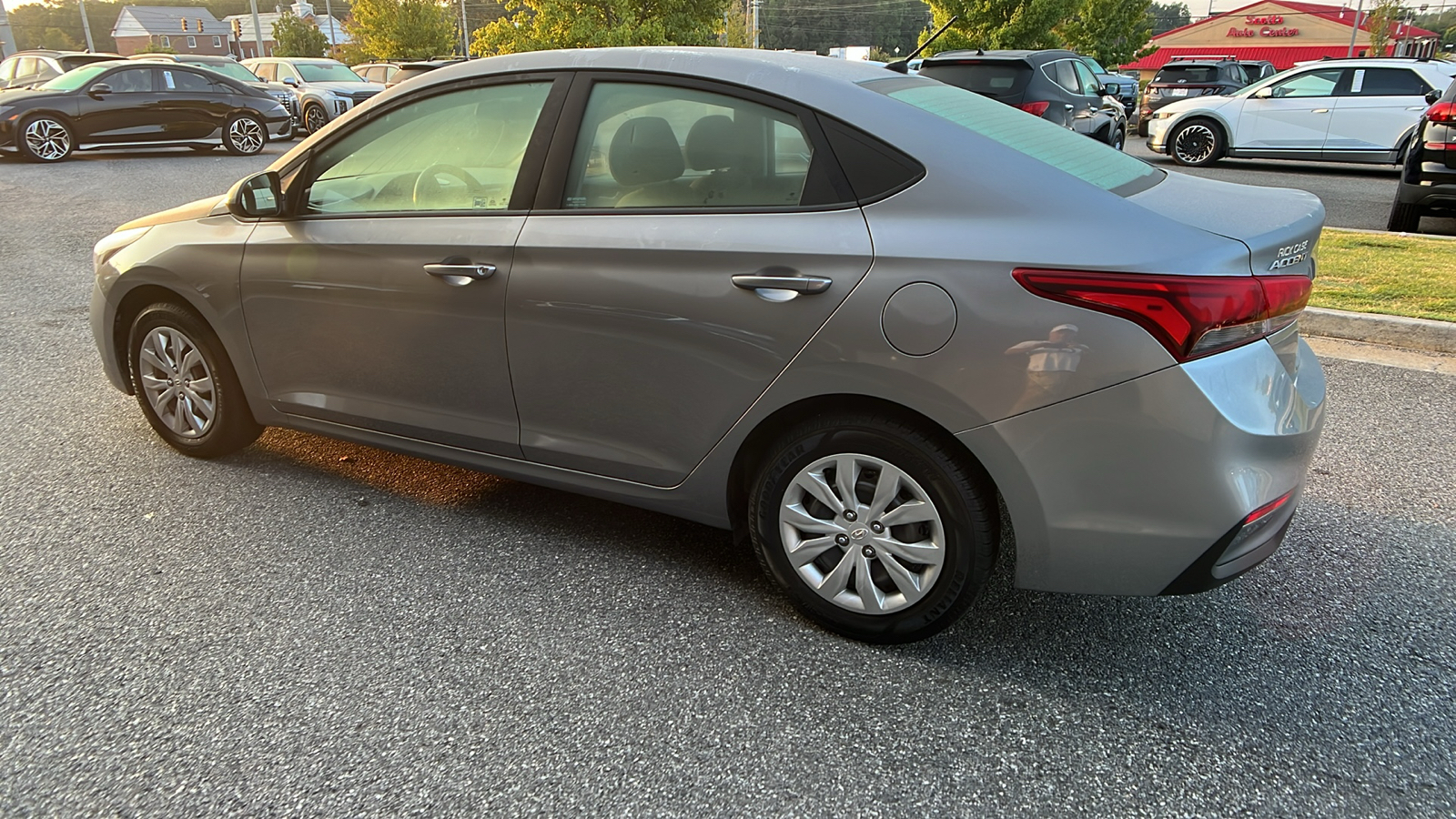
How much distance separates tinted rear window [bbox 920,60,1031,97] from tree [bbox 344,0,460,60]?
2939cm

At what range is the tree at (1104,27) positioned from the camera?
31344mm

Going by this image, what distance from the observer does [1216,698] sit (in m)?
2.63

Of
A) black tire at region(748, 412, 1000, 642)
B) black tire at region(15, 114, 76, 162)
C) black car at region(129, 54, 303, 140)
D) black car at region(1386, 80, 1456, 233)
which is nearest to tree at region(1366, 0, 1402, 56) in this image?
black car at region(1386, 80, 1456, 233)

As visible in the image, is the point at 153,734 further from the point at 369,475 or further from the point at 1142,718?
the point at 1142,718

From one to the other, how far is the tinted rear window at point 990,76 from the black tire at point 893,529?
34.8 feet

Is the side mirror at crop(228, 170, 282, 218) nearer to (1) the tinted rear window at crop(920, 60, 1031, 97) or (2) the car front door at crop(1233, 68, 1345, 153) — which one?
(1) the tinted rear window at crop(920, 60, 1031, 97)

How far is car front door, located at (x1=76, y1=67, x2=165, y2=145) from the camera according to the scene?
1566 centimetres

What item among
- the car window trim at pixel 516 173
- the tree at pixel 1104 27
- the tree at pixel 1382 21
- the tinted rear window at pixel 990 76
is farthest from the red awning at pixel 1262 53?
the car window trim at pixel 516 173

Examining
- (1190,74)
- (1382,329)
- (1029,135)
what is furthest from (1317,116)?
(1029,135)

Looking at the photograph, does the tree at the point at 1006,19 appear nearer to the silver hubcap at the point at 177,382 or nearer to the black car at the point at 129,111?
the black car at the point at 129,111

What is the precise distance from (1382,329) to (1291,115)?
34.5 ft

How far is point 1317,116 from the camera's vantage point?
47.0ft

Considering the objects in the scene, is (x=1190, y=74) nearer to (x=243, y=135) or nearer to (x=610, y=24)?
(x=610, y=24)

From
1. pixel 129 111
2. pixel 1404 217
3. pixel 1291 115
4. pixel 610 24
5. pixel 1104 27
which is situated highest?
pixel 610 24
